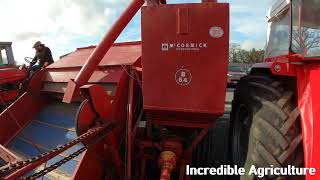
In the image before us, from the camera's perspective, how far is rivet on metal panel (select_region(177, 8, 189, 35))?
113 inches

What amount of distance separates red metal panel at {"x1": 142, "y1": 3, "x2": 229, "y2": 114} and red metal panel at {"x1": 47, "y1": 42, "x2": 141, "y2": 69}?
0.68 m

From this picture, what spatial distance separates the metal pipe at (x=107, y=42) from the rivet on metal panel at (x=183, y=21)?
2.01 feet

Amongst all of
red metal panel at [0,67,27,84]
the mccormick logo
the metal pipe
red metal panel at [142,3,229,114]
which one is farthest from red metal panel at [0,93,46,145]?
red metal panel at [0,67,27,84]

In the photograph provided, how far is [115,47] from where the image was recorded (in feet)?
14.5

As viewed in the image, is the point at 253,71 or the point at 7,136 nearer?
the point at 253,71

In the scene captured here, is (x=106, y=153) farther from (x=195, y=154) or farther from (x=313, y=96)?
(x=313, y=96)

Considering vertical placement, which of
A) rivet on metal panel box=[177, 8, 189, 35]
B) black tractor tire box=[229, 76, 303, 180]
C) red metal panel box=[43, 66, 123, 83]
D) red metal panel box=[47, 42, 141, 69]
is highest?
rivet on metal panel box=[177, 8, 189, 35]

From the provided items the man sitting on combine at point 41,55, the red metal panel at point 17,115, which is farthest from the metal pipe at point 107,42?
the man sitting on combine at point 41,55

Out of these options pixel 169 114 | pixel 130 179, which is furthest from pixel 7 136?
pixel 169 114

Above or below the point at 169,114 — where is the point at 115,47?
above

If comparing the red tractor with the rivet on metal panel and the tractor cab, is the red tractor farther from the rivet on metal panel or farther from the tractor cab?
the rivet on metal panel

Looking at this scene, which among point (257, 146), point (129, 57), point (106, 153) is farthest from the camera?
point (129, 57)

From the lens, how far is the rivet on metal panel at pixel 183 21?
9.43 feet

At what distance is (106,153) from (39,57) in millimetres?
4550
